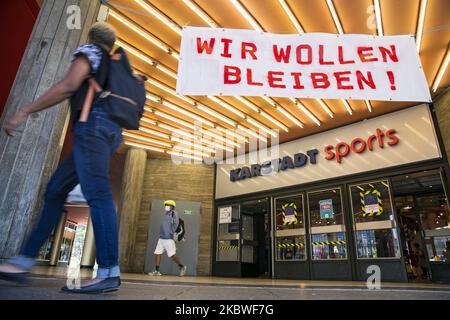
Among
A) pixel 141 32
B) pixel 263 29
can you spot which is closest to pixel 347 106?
pixel 263 29

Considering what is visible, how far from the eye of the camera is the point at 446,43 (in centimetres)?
541

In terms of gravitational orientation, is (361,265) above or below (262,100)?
below

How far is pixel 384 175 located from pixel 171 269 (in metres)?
7.02

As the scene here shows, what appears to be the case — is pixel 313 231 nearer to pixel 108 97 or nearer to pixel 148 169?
pixel 148 169

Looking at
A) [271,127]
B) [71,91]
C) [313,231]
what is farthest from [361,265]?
[71,91]

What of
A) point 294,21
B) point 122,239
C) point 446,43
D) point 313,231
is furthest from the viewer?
point 122,239

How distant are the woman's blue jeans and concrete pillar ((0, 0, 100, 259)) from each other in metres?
1.09

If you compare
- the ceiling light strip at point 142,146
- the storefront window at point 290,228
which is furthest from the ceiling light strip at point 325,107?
the ceiling light strip at point 142,146

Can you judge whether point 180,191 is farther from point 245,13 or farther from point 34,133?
point 34,133

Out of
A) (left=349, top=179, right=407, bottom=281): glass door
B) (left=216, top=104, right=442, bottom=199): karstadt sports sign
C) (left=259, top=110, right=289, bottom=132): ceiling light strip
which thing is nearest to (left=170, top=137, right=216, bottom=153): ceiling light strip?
(left=216, top=104, right=442, bottom=199): karstadt sports sign

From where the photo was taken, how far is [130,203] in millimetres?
9750

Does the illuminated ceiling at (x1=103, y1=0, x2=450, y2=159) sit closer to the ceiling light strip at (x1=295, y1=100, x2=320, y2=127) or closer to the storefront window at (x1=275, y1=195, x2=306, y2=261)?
the ceiling light strip at (x1=295, y1=100, x2=320, y2=127)

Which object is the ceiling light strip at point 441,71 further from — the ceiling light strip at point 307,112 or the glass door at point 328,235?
the glass door at point 328,235

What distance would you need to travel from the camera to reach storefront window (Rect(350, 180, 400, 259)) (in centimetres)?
677
